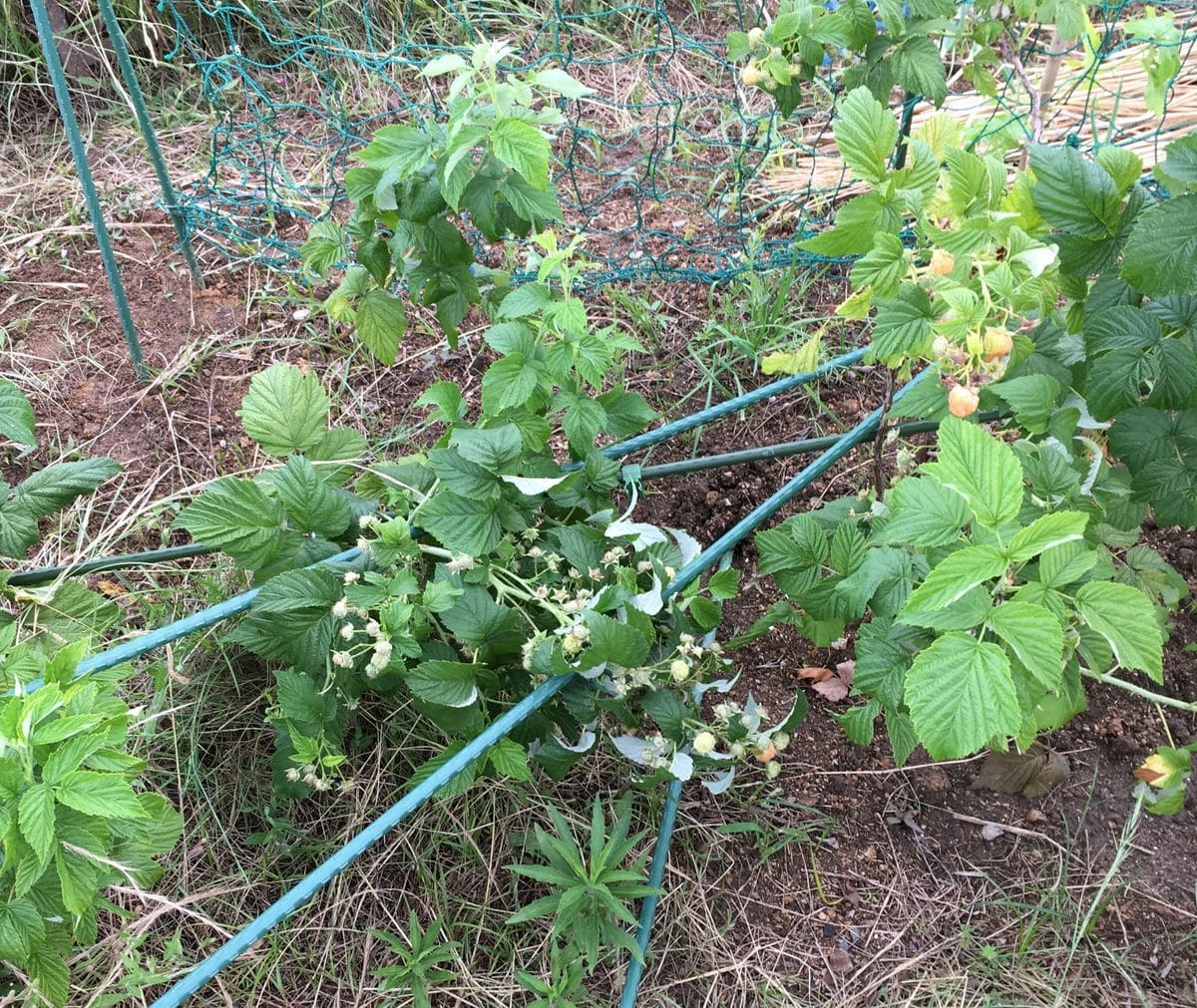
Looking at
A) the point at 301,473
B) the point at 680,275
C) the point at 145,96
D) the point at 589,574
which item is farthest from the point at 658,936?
the point at 145,96

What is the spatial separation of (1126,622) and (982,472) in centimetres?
22

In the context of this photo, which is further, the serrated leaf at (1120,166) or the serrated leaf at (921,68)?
the serrated leaf at (921,68)

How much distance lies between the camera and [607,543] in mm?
1476

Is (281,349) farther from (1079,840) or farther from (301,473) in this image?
(1079,840)

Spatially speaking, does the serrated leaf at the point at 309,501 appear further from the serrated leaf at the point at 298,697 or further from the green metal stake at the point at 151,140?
the green metal stake at the point at 151,140

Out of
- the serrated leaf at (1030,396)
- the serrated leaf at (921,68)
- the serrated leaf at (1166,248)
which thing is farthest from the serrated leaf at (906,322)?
the serrated leaf at (921,68)

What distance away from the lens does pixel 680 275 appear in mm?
2512

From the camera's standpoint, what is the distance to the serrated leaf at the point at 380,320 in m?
1.86

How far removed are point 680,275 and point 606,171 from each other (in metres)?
0.52

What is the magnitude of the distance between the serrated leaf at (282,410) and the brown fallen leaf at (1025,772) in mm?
1281

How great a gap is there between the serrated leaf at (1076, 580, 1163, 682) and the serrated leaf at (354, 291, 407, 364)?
128cm

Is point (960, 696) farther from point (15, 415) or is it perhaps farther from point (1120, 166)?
point (15, 415)

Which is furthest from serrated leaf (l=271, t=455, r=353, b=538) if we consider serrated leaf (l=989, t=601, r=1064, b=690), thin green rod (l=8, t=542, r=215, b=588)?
serrated leaf (l=989, t=601, r=1064, b=690)

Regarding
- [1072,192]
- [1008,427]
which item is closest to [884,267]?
[1072,192]
